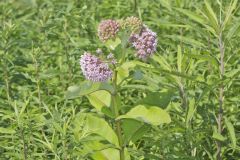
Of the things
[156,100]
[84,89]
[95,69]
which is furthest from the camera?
[156,100]

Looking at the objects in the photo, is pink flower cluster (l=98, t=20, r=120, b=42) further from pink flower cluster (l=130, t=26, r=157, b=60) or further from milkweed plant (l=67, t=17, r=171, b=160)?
pink flower cluster (l=130, t=26, r=157, b=60)

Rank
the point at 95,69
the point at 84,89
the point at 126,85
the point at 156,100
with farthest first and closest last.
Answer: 1. the point at 126,85
2. the point at 156,100
3. the point at 84,89
4. the point at 95,69

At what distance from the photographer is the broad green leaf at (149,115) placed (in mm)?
3459

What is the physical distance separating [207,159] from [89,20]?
2.09m

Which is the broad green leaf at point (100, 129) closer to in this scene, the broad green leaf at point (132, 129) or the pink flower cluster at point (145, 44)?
the broad green leaf at point (132, 129)

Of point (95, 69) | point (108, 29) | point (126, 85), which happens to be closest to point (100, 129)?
point (126, 85)

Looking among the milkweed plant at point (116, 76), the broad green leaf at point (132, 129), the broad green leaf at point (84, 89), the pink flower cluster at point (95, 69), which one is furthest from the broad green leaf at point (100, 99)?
the pink flower cluster at point (95, 69)

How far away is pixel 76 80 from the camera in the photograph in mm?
5570

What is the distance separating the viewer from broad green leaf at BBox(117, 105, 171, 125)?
3.46 metres

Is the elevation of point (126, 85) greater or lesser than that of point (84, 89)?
lesser

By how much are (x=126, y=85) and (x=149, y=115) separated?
17.6 inches

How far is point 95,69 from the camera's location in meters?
3.28

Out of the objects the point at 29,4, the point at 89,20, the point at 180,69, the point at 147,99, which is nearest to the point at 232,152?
A: the point at 180,69

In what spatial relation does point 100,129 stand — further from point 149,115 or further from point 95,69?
point 95,69
